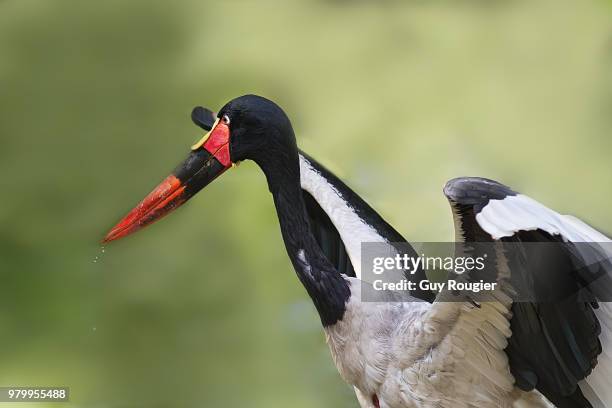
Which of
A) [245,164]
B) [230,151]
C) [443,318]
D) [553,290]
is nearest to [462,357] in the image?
[443,318]

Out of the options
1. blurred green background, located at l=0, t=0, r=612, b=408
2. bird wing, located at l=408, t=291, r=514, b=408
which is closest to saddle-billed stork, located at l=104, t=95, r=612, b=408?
bird wing, located at l=408, t=291, r=514, b=408

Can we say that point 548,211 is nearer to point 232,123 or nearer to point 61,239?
point 232,123

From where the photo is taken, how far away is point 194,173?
1563 millimetres

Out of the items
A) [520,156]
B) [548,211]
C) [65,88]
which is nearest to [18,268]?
[65,88]

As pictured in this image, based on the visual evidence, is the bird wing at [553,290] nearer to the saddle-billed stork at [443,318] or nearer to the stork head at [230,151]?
the saddle-billed stork at [443,318]

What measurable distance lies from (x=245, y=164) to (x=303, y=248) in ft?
4.42

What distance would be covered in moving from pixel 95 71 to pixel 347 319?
1.59 meters

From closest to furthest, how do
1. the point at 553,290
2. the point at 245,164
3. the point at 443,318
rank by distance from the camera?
the point at 553,290 → the point at 443,318 → the point at 245,164

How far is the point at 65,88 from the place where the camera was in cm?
276

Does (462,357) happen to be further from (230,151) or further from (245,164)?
(245,164)

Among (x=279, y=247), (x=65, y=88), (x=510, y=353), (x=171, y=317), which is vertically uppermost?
(x=65, y=88)

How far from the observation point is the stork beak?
156 cm

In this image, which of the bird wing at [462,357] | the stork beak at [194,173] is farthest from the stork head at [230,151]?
the bird wing at [462,357]

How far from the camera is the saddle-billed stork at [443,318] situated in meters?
1.16
